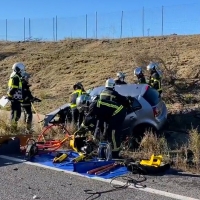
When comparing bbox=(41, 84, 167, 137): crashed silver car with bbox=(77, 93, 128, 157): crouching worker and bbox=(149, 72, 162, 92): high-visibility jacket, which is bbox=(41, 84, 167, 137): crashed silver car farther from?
bbox=(149, 72, 162, 92): high-visibility jacket

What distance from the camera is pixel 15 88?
12469 mm

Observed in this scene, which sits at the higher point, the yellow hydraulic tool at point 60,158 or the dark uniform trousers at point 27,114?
the dark uniform trousers at point 27,114

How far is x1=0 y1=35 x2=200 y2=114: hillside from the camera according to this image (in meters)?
21.4

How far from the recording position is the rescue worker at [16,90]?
12445mm

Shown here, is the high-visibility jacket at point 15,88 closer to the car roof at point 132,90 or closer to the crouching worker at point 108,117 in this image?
the car roof at point 132,90

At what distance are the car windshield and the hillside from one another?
21.3 ft

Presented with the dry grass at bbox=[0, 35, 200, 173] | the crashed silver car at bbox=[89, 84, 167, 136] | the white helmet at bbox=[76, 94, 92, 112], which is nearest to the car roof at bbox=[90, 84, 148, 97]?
the crashed silver car at bbox=[89, 84, 167, 136]

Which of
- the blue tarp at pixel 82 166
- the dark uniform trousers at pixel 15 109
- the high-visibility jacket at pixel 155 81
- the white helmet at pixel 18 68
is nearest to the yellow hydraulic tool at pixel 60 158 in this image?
the blue tarp at pixel 82 166

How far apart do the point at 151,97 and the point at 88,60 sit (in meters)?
17.2

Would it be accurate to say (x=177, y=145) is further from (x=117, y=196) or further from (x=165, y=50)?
(x=165, y=50)

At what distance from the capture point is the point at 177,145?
10.1 meters

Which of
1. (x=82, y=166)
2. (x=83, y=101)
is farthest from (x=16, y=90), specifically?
(x=82, y=166)

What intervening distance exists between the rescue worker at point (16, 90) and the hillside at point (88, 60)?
13.0ft

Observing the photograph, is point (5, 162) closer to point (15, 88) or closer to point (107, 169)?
point (107, 169)
